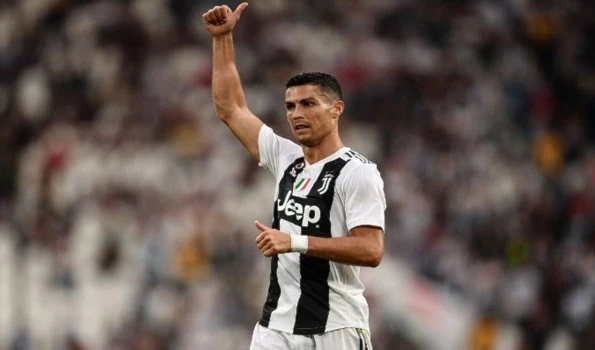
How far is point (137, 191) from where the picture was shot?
14859mm

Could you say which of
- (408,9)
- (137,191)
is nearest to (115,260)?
(137,191)

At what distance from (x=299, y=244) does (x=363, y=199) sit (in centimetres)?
46

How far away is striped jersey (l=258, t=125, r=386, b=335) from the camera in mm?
6621

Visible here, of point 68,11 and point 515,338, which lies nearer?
point 515,338

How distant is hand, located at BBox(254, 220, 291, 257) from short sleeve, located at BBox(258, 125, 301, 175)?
0.92 metres

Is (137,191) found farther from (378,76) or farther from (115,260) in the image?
(378,76)

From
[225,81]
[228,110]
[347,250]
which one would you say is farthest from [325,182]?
[225,81]

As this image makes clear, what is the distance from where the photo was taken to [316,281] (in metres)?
6.67

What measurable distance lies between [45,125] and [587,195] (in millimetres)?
6035

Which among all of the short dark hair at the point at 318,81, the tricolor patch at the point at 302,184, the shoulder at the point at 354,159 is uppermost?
the short dark hair at the point at 318,81

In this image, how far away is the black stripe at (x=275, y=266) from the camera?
676 centimetres

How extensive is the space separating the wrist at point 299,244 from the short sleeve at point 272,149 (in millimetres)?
806

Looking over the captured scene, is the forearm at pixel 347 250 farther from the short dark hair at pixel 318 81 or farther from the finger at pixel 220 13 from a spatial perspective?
the finger at pixel 220 13

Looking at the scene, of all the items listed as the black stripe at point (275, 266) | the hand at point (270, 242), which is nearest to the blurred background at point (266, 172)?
the black stripe at point (275, 266)
